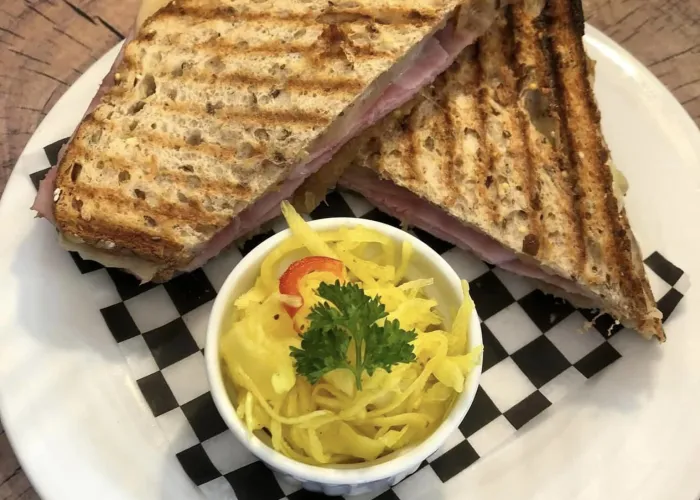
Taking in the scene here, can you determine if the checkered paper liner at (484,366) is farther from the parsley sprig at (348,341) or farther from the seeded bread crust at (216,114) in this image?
the parsley sprig at (348,341)

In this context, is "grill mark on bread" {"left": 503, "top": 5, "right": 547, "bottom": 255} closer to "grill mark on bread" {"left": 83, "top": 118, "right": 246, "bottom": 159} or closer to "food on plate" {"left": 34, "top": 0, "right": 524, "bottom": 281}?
"food on plate" {"left": 34, "top": 0, "right": 524, "bottom": 281}

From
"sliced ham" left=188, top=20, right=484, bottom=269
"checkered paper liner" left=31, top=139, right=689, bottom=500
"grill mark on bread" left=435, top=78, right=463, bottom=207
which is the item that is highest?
"sliced ham" left=188, top=20, right=484, bottom=269

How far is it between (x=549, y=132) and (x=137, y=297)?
1.29 meters

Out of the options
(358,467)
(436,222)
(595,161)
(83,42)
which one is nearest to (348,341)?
(358,467)

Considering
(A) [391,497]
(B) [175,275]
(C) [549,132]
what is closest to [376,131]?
(C) [549,132]

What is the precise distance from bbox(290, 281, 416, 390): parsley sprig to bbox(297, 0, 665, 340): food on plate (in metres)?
0.69

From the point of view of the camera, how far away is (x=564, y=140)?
2004 mm

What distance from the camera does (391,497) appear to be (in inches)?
65.6

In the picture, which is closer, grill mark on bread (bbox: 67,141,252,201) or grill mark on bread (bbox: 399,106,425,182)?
grill mark on bread (bbox: 67,141,252,201)

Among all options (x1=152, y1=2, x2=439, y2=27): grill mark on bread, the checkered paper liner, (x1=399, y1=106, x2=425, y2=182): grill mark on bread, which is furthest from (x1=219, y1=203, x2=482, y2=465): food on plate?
(x1=152, y1=2, x2=439, y2=27): grill mark on bread

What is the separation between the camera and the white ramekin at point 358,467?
1.40 m

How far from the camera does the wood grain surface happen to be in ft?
7.70

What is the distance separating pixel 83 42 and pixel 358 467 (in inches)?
73.1

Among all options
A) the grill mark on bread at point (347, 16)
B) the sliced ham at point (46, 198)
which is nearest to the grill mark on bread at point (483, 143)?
the grill mark on bread at point (347, 16)
